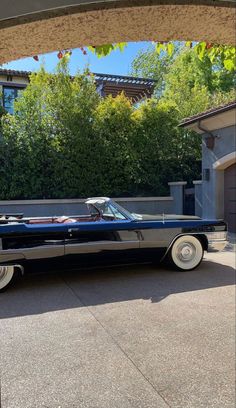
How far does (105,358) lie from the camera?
3271mm

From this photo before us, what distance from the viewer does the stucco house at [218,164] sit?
1127 centimetres

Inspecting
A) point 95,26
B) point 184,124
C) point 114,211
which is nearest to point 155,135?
point 184,124

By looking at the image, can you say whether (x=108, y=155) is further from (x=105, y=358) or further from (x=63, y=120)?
(x=105, y=358)

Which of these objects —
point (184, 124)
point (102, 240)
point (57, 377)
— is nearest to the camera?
point (57, 377)

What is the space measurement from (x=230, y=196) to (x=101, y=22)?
35.3 feet

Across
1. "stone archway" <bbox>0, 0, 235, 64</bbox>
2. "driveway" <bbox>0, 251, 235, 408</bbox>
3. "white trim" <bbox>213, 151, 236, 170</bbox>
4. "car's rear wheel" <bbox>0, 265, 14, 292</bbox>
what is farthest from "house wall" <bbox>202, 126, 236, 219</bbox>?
"stone archway" <bbox>0, 0, 235, 64</bbox>

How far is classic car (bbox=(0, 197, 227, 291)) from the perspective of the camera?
5.32 m

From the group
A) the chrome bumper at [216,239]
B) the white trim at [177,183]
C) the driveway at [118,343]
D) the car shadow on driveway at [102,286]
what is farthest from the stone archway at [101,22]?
the white trim at [177,183]

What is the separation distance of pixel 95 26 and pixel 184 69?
26.1m

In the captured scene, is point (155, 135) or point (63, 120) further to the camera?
point (155, 135)

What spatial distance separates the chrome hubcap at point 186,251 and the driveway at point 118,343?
0.63 metres

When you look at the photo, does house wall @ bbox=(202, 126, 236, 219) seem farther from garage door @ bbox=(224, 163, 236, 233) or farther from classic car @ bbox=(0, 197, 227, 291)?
classic car @ bbox=(0, 197, 227, 291)

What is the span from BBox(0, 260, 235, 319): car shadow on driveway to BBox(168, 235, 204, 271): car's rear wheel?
0.47 feet

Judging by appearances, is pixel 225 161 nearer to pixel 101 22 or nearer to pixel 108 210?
pixel 108 210
